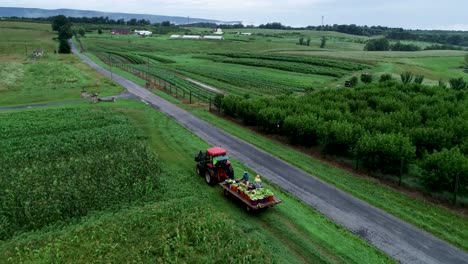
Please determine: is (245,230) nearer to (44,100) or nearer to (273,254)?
(273,254)

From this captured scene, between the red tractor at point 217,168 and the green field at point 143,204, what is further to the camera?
the red tractor at point 217,168

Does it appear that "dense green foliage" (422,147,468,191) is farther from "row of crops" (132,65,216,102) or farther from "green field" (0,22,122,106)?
"green field" (0,22,122,106)

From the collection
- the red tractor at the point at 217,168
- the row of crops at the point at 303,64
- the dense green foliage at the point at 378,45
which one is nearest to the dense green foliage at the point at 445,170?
the red tractor at the point at 217,168

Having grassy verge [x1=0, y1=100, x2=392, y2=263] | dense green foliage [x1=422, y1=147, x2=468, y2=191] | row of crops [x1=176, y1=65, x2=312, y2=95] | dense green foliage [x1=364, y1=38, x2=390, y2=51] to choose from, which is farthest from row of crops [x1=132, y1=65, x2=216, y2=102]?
dense green foliage [x1=364, y1=38, x2=390, y2=51]

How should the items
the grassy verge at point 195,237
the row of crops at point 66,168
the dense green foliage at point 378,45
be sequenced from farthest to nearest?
1. the dense green foliage at point 378,45
2. the row of crops at point 66,168
3. the grassy verge at point 195,237

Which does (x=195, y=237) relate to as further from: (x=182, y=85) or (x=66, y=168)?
(x=182, y=85)

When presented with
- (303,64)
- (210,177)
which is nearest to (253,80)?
(303,64)

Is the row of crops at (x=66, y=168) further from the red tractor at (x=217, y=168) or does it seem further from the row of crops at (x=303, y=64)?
the row of crops at (x=303, y=64)
